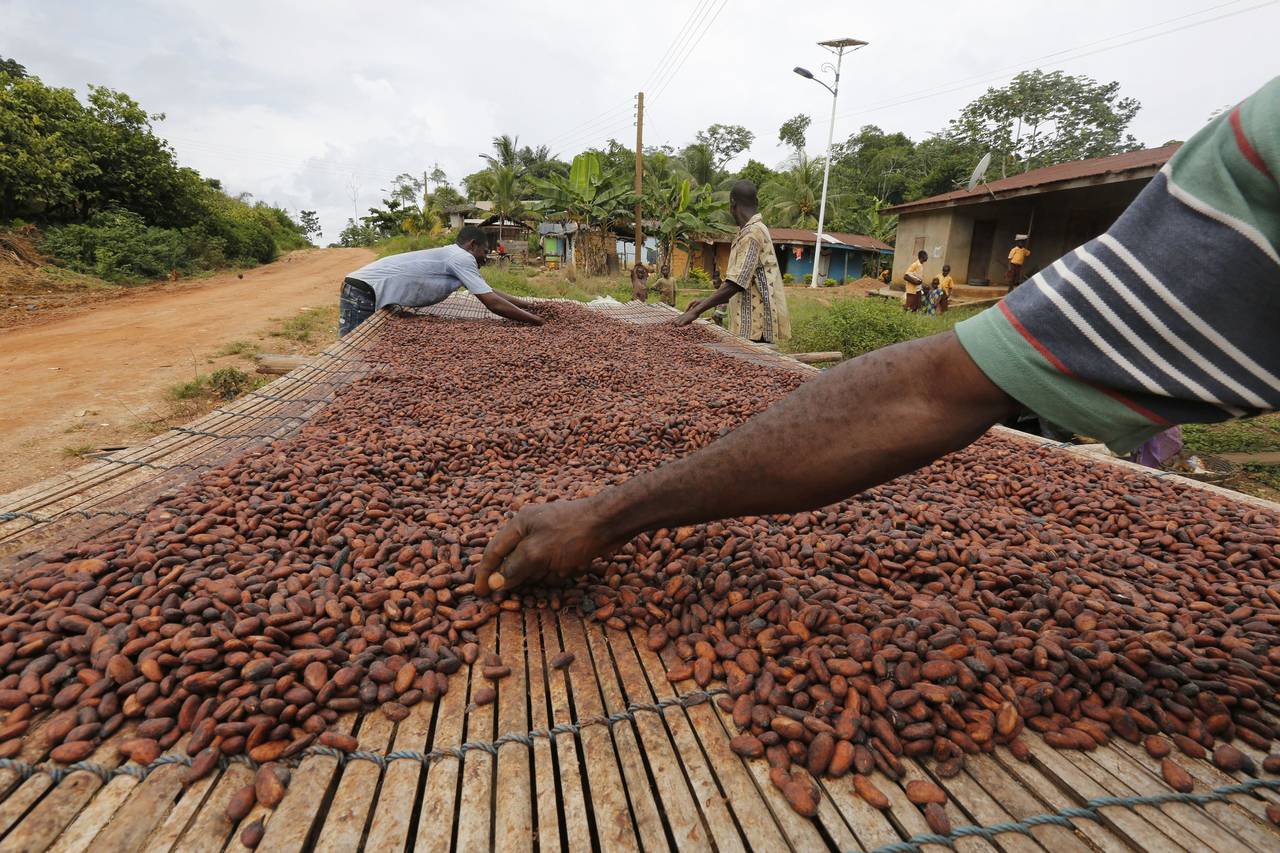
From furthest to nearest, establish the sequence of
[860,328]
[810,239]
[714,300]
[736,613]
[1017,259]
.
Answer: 1. [810,239]
2. [1017,259]
3. [860,328]
4. [714,300]
5. [736,613]

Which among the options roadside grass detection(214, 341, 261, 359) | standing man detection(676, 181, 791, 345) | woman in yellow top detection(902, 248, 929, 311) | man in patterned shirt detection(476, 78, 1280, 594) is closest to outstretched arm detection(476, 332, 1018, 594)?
man in patterned shirt detection(476, 78, 1280, 594)

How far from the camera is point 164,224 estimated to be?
15812 millimetres

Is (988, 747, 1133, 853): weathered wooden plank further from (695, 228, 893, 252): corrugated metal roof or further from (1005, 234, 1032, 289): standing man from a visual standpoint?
(695, 228, 893, 252): corrugated metal roof

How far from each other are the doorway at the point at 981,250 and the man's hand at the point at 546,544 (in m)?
15.1

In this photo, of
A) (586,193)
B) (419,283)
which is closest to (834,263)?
(586,193)

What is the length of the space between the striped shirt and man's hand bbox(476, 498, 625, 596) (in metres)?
0.79

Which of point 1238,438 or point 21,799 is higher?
point 21,799

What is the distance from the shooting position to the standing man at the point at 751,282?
17.9 ft

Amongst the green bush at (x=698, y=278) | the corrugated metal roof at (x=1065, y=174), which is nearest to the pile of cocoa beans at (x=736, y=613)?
the corrugated metal roof at (x=1065, y=174)

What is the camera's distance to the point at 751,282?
Answer: 5746mm

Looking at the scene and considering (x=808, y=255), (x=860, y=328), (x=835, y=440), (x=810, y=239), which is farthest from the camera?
(x=808, y=255)

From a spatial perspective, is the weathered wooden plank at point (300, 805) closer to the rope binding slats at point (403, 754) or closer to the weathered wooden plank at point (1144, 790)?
the rope binding slats at point (403, 754)

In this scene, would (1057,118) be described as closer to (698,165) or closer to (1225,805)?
(698,165)

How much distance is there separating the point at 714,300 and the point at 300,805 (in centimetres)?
533
